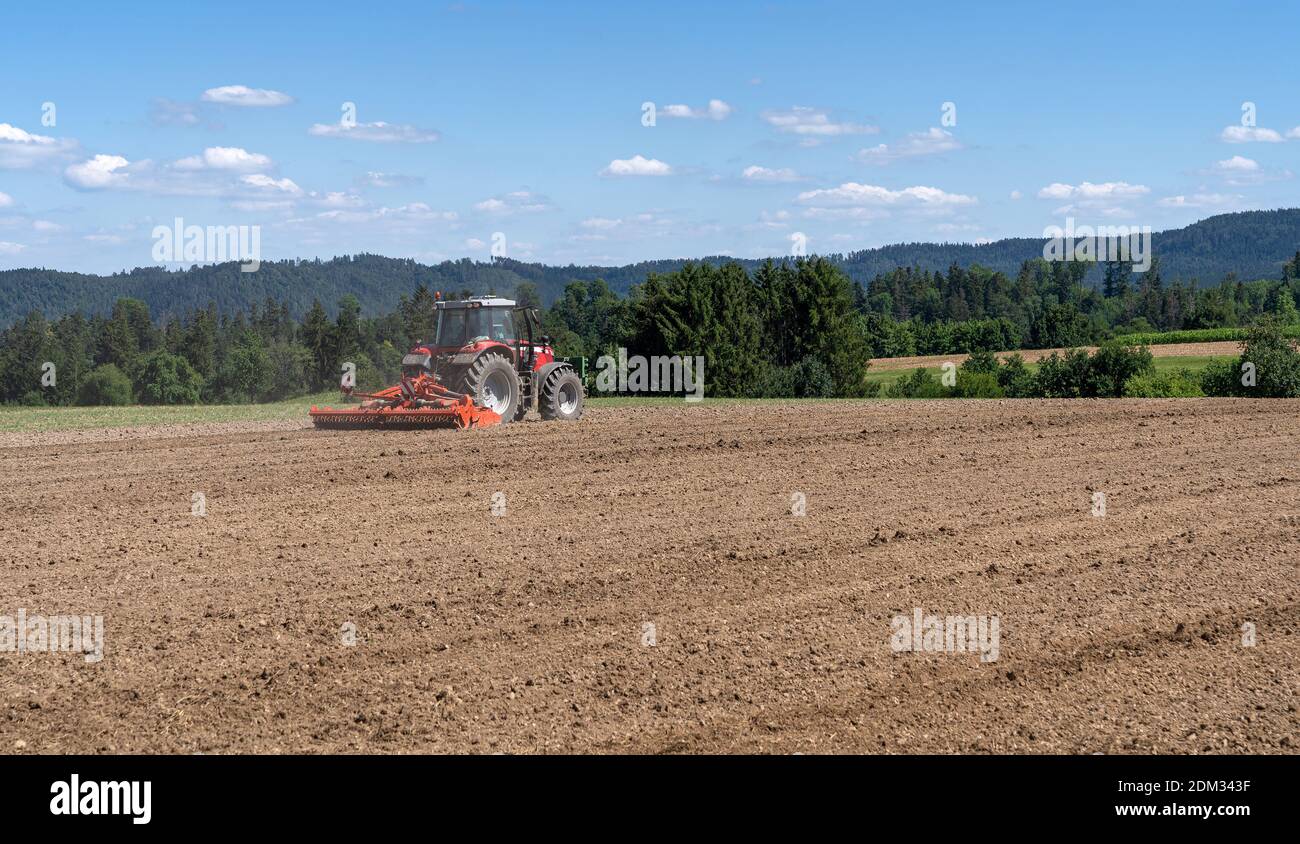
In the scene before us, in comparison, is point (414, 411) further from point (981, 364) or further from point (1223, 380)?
point (981, 364)

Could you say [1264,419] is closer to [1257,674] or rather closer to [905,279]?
[1257,674]

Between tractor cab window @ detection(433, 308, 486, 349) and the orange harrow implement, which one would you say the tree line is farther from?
the orange harrow implement

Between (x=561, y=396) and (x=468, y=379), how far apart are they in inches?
106

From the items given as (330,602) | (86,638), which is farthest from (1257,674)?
(86,638)

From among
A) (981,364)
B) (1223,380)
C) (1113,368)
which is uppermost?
(981,364)

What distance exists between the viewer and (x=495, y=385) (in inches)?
804

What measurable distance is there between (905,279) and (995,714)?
17176 centimetres

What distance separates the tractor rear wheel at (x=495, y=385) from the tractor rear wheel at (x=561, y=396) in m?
0.71

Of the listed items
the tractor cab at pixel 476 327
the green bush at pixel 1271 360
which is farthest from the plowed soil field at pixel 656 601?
the green bush at pixel 1271 360

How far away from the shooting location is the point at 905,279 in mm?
171875

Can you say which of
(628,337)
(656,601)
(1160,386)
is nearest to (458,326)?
(656,601)

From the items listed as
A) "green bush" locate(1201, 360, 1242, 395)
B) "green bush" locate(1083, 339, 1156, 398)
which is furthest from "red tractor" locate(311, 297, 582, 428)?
"green bush" locate(1083, 339, 1156, 398)

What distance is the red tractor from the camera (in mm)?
19297

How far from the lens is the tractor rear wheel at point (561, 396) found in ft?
69.3
